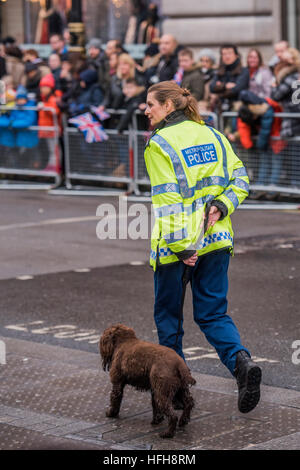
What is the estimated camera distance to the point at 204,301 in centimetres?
604

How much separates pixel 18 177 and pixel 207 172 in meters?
12.1

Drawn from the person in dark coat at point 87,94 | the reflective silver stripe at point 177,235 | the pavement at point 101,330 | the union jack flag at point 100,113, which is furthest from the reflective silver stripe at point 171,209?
the person in dark coat at point 87,94

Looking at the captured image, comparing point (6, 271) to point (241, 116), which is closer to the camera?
point (6, 271)

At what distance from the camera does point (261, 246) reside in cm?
1152

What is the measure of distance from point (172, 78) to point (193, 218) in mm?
9740

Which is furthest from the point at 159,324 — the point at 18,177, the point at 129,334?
the point at 18,177

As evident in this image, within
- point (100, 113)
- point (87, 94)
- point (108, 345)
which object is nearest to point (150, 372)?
point (108, 345)

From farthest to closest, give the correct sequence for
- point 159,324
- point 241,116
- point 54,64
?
point 54,64
point 241,116
point 159,324

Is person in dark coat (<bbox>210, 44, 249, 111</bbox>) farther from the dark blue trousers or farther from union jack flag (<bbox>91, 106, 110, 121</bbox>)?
the dark blue trousers

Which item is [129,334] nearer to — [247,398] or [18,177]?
[247,398]

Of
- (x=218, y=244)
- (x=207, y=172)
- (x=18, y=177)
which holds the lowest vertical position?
(x=18, y=177)

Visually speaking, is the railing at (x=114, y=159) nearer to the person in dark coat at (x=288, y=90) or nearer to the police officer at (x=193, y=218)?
the person in dark coat at (x=288, y=90)

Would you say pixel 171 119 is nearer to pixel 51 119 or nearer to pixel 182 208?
pixel 182 208

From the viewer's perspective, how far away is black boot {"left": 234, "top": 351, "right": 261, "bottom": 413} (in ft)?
18.7
